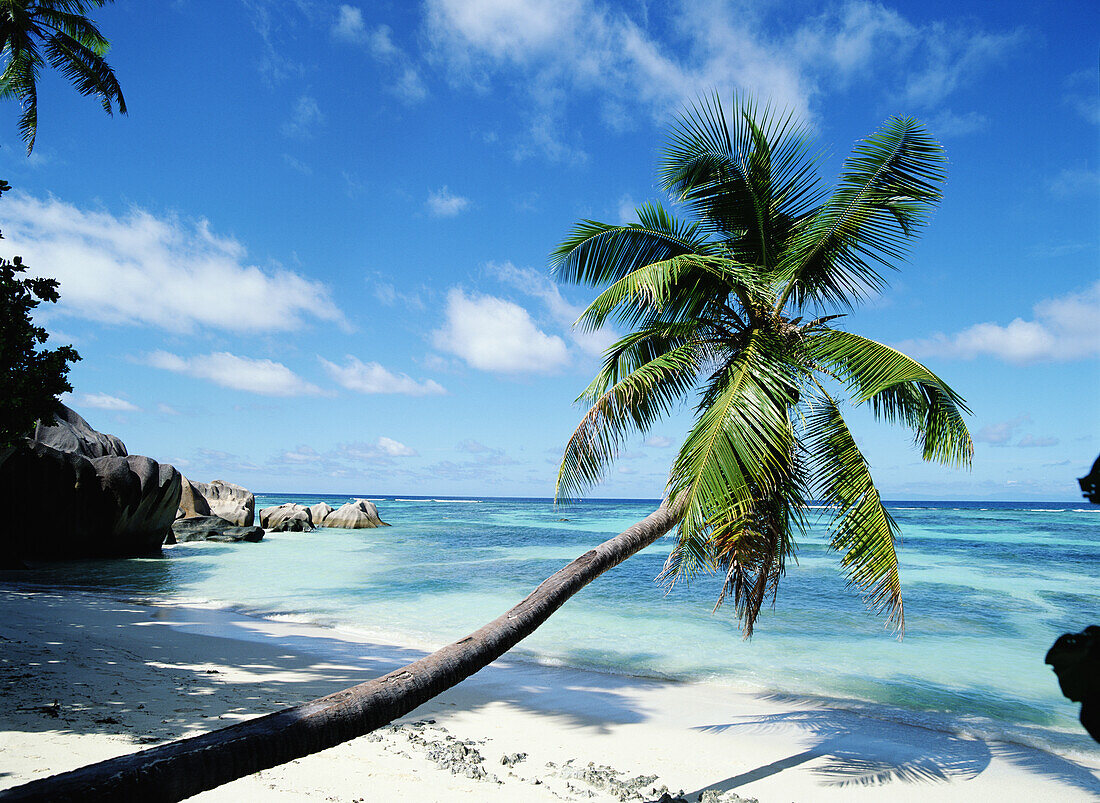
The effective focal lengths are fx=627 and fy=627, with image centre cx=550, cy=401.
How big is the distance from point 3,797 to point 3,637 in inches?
381

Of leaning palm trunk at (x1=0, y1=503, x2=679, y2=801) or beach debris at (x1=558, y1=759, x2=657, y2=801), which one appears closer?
leaning palm trunk at (x1=0, y1=503, x2=679, y2=801)

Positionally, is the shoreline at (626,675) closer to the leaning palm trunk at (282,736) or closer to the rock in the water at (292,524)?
the leaning palm trunk at (282,736)

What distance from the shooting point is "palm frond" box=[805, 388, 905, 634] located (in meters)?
5.32

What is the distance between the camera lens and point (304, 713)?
2955mm

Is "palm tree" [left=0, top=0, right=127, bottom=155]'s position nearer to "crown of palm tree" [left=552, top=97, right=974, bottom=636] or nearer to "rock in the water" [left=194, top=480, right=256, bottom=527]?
"crown of palm tree" [left=552, top=97, right=974, bottom=636]

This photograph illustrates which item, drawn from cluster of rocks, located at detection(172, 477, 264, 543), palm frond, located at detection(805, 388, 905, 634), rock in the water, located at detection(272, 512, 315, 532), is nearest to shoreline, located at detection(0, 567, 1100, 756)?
palm frond, located at detection(805, 388, 905, 634)

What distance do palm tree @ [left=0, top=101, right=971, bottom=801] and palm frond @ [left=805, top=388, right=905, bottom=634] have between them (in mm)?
14

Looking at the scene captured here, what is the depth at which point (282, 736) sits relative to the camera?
9.16ft

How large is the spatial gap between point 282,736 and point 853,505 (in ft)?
15.5

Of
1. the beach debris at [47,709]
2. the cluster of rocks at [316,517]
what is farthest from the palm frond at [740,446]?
the cluster of rocks at [316,517]

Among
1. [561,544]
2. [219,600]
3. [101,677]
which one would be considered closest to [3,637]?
[101,677]

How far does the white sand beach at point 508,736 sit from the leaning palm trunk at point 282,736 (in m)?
1.97

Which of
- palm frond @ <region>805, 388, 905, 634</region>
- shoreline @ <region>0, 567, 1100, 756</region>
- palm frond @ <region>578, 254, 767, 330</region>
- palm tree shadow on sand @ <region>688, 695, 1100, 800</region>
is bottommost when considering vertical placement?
shoreline @ <region>0, 567, 1100, 756</region>

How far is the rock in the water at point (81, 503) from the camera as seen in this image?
18219 millimetres
